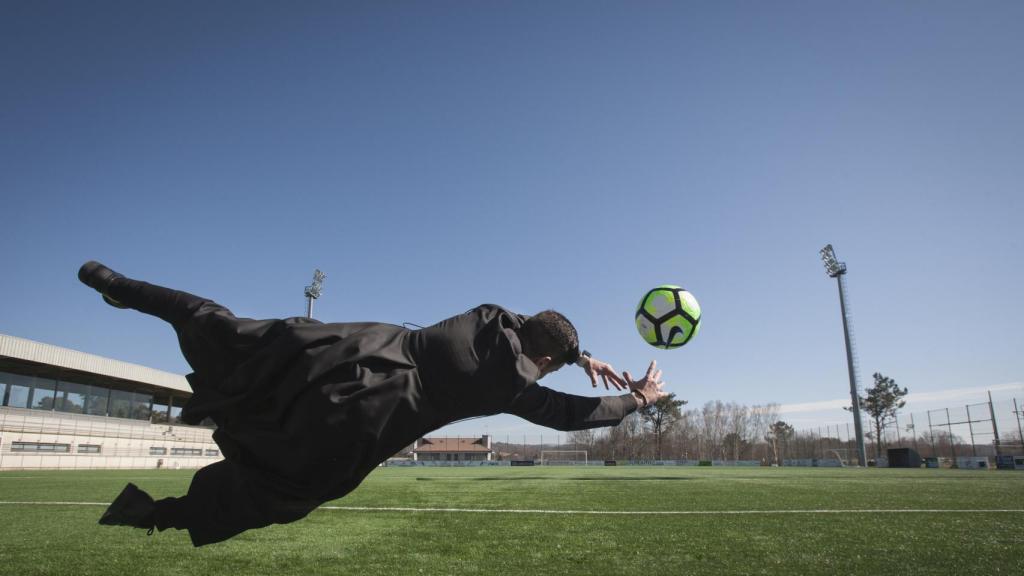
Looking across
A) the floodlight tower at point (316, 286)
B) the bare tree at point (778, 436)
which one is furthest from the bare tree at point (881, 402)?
the floodlight tower at point (316, 286)

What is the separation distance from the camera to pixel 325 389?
259 cm

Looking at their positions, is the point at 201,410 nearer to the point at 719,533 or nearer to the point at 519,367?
the point at 519,367

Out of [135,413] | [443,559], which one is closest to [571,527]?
[443,559]

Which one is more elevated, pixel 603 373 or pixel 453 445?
pixel 603 373

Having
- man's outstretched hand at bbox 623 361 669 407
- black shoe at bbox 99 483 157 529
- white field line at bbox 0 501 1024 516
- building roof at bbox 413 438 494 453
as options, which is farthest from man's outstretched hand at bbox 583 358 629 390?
building roof at bbox 413 438 494 453

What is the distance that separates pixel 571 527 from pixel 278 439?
479 cm

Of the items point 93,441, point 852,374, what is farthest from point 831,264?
point 93,441

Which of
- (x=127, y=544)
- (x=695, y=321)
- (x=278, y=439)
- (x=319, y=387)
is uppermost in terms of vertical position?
(x=695, y=321)

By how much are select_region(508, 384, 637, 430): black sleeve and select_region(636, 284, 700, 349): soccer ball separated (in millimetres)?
2172

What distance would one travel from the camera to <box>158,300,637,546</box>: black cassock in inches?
103

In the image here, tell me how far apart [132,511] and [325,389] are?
168 centimetres

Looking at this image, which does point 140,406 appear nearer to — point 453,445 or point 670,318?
point 670,318

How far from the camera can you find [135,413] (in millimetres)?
50750

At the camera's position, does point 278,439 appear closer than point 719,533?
Yes
